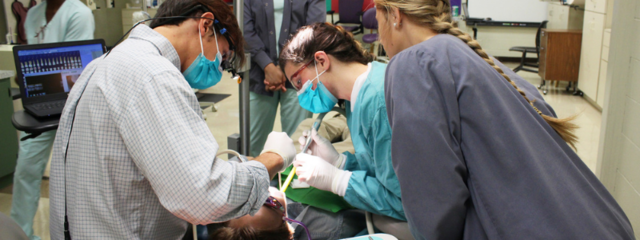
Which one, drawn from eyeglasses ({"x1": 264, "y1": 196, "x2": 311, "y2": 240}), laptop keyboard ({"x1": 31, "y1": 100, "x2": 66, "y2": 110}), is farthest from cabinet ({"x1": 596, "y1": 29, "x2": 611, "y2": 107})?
laptop keyboard ({"x1": 31, "y1": 100, "x2": 66, "y2": 110})

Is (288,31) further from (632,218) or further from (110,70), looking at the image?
(632,218)

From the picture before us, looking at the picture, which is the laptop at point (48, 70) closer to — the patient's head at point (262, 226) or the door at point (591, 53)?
the patient's head at point (262, 226)

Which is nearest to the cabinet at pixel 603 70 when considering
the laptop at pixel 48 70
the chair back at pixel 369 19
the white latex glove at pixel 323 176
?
the chair back at pixel 369 19

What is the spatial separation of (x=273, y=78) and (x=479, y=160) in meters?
1.69

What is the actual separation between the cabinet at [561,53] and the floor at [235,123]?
272 millimetres

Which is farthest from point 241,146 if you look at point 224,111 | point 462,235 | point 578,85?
point 578,85

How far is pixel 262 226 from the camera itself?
1.41m

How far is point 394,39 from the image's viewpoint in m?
1.26

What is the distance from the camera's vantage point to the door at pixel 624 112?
200cm

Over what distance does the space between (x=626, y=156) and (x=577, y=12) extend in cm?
455

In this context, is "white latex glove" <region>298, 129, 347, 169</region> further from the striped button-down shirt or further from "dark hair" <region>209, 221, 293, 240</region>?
the striped button-down shirt

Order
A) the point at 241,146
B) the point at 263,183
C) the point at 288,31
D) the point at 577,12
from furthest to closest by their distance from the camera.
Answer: the point at 577,12 < the point at 288,31 < the point at 241,146 < the point at 263,183

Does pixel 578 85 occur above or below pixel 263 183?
below

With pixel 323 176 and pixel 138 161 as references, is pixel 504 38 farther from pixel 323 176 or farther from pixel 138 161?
pixel 138 161
